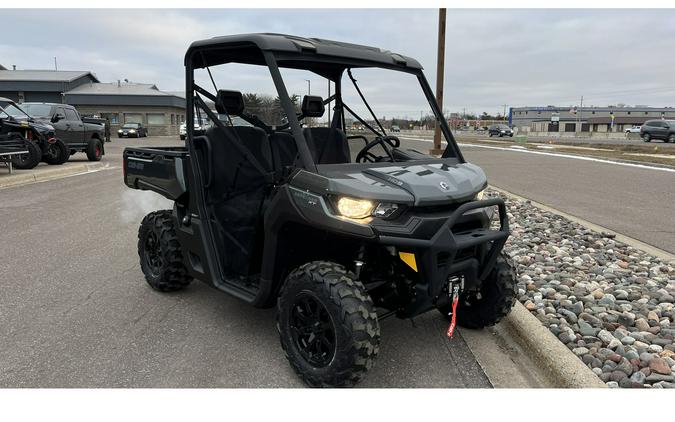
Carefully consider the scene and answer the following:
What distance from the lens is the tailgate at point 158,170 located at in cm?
412

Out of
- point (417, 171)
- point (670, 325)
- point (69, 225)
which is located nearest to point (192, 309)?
point (417, 171)

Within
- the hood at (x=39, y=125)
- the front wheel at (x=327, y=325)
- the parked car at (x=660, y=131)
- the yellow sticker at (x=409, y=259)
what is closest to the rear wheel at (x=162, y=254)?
the front wheel at (x=327, y=325)

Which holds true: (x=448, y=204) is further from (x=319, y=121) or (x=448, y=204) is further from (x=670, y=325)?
(x=670, y=325)

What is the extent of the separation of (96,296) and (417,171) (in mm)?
3169

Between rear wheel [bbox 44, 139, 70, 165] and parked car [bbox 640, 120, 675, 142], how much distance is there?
A: 37714 millimetres

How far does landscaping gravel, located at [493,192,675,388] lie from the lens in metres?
3.24

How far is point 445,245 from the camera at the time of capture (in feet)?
9.37

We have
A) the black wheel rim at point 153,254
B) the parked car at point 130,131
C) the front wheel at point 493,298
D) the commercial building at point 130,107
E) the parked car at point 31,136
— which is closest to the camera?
the front wheel at point 493,298

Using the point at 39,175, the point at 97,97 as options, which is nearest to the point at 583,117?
the point at 97,97

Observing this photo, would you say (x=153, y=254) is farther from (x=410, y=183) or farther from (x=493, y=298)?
(x=493, y=298)

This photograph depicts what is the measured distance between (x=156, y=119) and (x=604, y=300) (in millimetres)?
56791

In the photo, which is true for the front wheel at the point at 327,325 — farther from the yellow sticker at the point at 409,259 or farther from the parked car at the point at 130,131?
the parked car at the point at 130,131

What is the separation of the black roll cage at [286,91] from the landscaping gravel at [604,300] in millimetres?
1509

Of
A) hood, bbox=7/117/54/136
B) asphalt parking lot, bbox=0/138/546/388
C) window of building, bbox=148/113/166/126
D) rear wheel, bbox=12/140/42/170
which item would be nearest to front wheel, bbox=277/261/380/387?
asphalt parking lot, bbox=0/138/546/388
